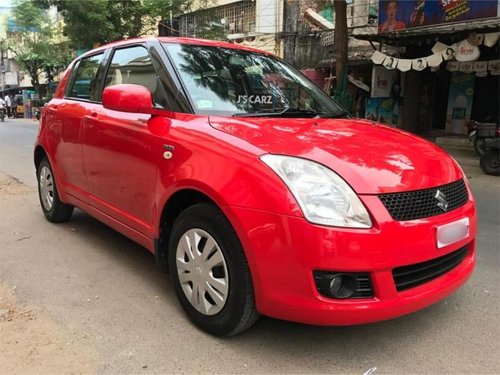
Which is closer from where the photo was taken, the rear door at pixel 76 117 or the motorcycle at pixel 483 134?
the rear door at pixel 76 117

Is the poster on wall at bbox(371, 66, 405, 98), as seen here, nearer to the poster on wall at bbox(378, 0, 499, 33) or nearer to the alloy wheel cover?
the poster on wall at bbox(378, 0, 499, 33)

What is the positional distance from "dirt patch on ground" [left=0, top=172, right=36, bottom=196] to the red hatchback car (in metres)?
3.50

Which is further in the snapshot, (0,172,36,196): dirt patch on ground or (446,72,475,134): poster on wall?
(446,72,475,134): poster on wall

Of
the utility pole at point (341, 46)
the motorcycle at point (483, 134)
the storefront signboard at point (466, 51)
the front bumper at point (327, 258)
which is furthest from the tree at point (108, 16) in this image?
the front bumper at point (327, 258)

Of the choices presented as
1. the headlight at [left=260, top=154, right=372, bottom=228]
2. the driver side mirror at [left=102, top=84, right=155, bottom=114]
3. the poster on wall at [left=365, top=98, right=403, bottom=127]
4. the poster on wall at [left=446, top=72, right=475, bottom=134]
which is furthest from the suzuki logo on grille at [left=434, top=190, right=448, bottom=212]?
the poster on wall at [left=365, top=98, right=403, bottom=127]

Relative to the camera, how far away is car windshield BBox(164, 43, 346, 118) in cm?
321

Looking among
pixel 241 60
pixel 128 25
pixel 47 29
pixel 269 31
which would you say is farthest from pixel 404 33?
pixel 47 29

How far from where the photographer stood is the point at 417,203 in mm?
2463

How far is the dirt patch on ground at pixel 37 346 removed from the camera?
8.25 feet

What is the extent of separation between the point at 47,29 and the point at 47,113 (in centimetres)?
3054

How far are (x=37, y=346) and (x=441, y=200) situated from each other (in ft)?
7.66

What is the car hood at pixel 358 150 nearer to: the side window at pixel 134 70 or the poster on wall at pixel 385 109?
the side window at pixel 134 70

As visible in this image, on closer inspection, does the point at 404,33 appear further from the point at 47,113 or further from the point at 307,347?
the point at 307,347

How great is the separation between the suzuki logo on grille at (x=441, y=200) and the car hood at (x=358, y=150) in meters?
0.06
